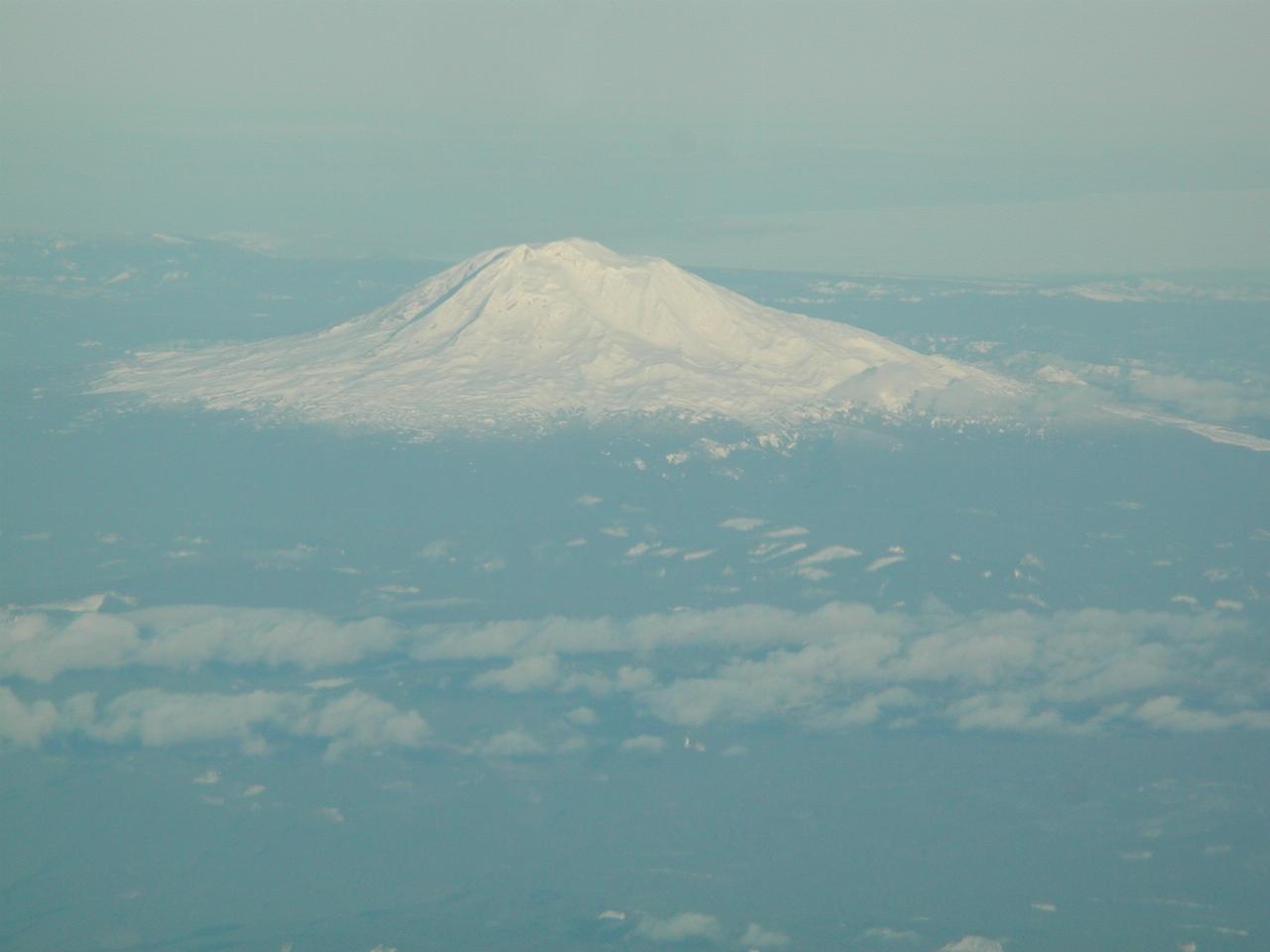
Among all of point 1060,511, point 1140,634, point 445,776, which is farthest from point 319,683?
point 1060,511

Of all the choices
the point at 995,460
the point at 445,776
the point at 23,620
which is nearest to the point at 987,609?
the point at 995,460

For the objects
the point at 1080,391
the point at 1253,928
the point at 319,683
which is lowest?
the point at 1253,928

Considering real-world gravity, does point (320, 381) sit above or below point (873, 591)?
above

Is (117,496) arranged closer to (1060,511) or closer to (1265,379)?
(1060,511)

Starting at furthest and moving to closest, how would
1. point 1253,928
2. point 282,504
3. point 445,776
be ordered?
point 282,504, point 445,776, point 1253,928

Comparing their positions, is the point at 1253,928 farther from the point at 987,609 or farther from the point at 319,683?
the point at 319,683

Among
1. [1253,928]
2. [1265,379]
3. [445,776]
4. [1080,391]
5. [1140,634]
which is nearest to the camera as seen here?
[1253,928]

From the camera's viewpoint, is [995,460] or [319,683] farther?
[995,460]
